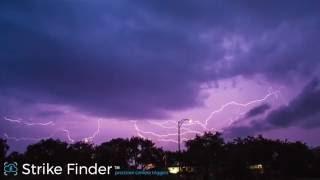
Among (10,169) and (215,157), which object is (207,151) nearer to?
(215,157)

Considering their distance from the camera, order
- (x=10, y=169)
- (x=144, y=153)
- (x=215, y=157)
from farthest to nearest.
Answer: (x=144, y=153), (x=215, y=157), (x=10, y=169)

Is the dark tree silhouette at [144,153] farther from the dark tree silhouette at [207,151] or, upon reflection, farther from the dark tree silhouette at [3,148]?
the dark tree silhouette at [3,148]

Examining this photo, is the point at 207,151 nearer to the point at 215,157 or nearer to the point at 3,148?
the point at 215,157

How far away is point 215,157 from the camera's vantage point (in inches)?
2707

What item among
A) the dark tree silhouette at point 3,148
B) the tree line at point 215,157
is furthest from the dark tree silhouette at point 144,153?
the dark tree silhouette at point 3,148

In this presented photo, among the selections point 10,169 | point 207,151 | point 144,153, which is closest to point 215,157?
point 207,151

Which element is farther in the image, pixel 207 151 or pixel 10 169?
pixel 207 151

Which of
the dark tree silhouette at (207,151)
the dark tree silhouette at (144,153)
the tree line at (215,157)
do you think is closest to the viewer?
the tree line at (215,157)

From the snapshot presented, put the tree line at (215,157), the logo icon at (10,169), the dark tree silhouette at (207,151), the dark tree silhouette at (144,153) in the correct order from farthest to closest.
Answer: the dark tree silhouette at (144,153) < the dark tree silhouette at (207,151) < the tree line at (215,157) < the logo icon at (10,169)

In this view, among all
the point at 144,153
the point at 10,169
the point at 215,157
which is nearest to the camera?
the point at 10,169

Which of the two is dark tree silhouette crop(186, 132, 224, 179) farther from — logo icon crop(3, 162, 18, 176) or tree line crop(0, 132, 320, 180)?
logo icon crop(3, 162, 18, 176)

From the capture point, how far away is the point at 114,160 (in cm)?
6003

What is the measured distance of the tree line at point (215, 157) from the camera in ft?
196

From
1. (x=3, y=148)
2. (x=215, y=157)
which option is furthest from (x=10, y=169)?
(x=215, y=157)
